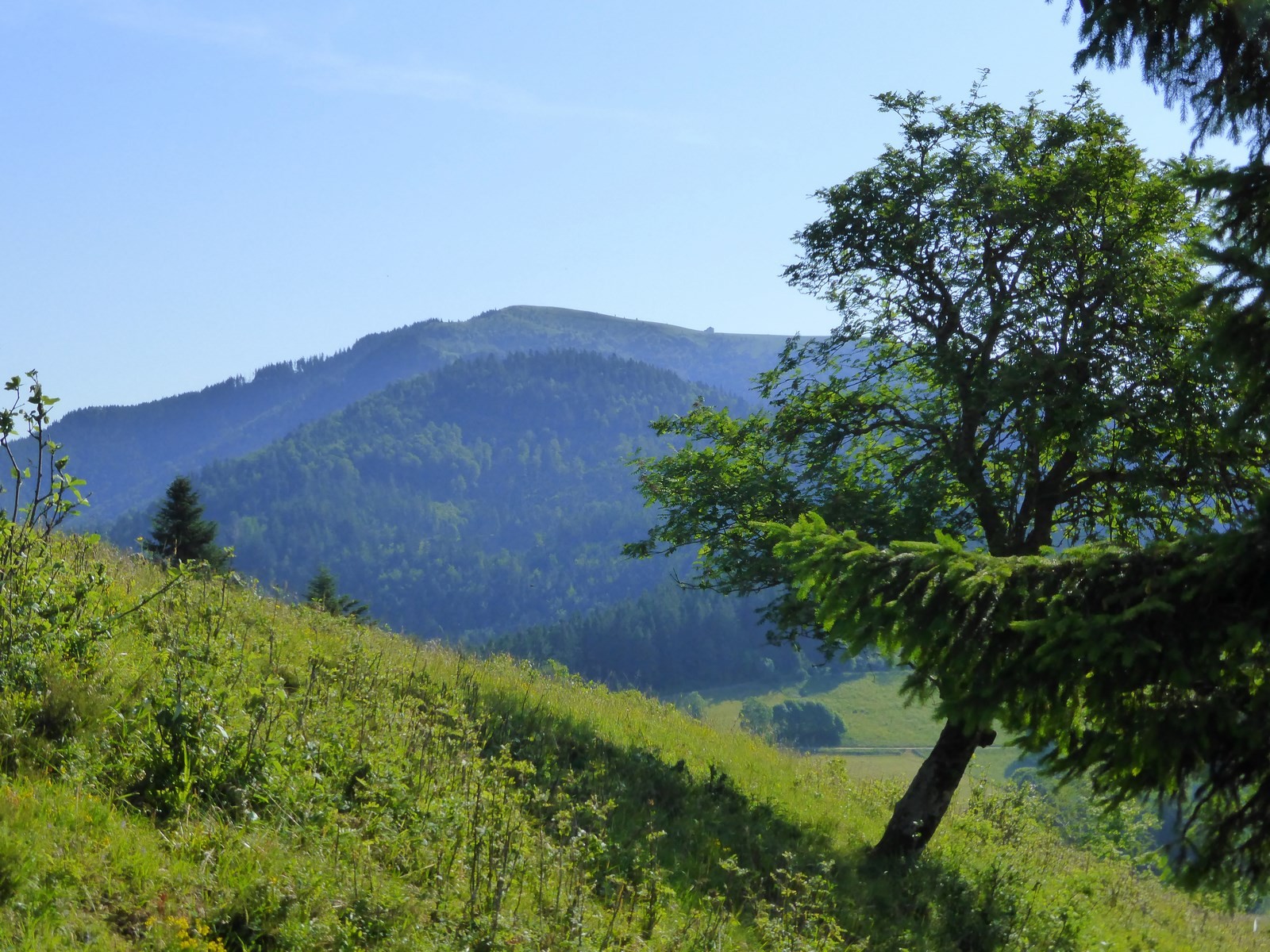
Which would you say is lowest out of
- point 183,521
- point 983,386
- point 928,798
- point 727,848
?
point 928,798

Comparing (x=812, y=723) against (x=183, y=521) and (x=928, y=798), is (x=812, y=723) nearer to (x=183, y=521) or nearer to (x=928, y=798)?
(x=183, y=521)

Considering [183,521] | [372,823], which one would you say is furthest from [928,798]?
[183,521]

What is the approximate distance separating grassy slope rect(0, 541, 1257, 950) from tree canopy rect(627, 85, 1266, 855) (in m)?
2.13

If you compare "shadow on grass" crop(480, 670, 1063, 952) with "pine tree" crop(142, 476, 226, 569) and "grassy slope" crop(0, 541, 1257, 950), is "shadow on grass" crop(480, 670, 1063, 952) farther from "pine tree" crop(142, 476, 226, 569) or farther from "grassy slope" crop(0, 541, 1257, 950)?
"pine tree" crop(142, 476, 226, 569)

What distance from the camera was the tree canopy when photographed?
1166 cm

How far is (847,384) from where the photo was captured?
607 inches

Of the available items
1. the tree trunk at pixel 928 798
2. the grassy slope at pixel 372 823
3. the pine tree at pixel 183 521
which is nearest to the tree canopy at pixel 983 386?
the tree trunk at pixel 928 798

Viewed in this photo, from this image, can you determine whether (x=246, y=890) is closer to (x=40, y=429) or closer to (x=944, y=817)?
(x=40, y=429)

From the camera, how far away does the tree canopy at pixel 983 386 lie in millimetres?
11664

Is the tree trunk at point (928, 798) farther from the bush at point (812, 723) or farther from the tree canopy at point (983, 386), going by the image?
the bush at point (812, 723)

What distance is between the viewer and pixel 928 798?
42.0 feet

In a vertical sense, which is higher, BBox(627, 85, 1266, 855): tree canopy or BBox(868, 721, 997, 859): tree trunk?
BBox(627, 85, 1266, 855): tree canopy

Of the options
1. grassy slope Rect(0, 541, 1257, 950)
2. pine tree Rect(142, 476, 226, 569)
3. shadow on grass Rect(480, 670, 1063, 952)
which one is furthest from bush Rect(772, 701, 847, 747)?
grassy slope Rect(0, 541, 1257, 950)

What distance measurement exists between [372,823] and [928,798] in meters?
8.76
